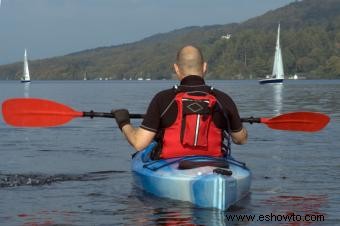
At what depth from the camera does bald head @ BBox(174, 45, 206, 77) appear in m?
8.83

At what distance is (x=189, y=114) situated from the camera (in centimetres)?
910

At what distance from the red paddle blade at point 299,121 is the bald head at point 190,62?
2206mm

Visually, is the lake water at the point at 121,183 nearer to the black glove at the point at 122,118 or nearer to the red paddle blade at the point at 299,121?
the red paddle blade at the point at 299,121

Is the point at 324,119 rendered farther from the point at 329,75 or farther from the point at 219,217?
the point at 329,75

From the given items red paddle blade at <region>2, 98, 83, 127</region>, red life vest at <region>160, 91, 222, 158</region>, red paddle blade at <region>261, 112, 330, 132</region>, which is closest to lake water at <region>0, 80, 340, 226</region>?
red life vest at <region>160, 91, 222, 158</region>

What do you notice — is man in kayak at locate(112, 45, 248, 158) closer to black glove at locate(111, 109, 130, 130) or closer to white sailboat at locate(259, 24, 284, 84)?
black glove at locate(111, 109, 130, 130)

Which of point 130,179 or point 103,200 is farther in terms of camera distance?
point 130,179

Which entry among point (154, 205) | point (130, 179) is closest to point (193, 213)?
point (154, 205)

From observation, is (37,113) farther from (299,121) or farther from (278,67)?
(278,67)

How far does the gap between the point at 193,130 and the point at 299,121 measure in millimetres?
2562

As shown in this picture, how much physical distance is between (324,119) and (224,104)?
2574 millimetres

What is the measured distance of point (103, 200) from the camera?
10.8 m

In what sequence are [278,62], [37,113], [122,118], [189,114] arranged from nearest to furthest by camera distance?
[189,114], [122,118], [37,113], [278,62]

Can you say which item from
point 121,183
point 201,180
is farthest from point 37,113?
point 201,180
